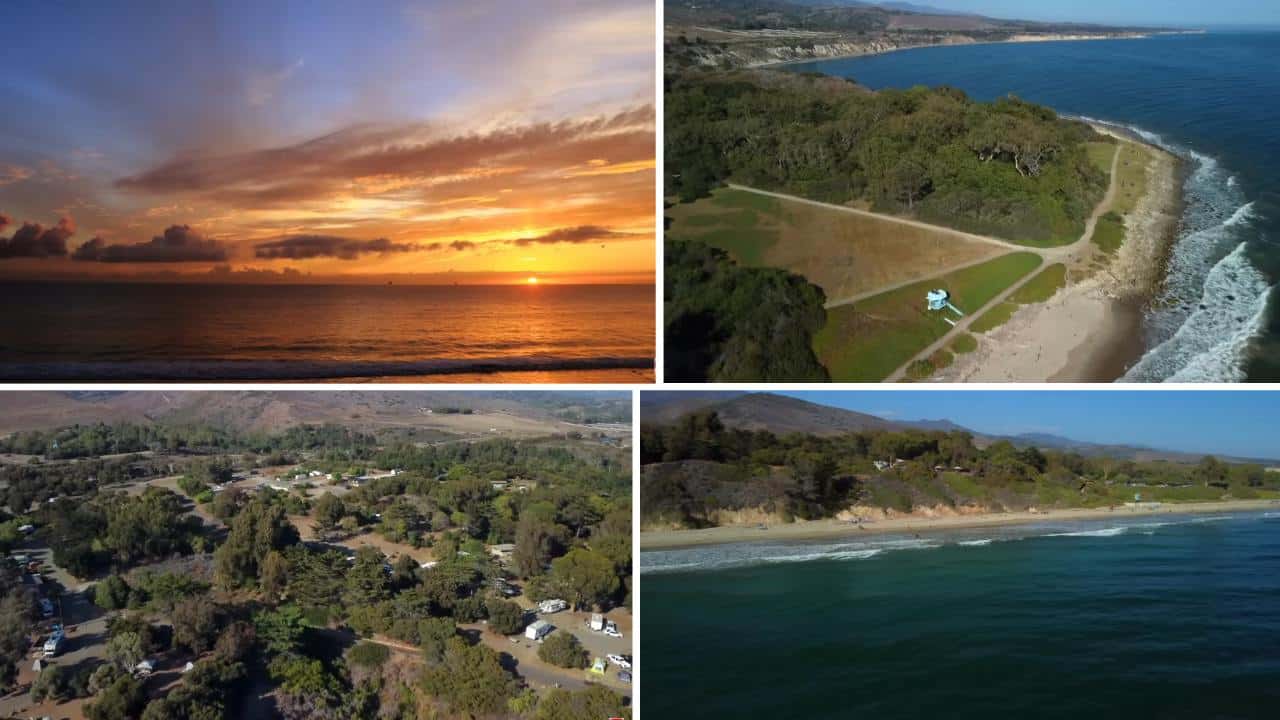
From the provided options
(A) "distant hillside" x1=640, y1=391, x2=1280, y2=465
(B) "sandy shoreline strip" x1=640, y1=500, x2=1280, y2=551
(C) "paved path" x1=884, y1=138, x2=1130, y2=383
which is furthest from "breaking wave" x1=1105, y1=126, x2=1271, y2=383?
(B) "sandy shoreline strip" x1=640, y1=500, x2=1280, y2=551

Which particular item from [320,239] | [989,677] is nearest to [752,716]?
[989,677]

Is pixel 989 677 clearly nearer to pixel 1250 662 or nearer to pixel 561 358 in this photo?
pixel 1250 662

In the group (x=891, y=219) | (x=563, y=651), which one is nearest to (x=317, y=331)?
(x=563, y=651)

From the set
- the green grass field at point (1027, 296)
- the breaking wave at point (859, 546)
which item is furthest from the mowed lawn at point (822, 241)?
the breaking wave at point (859, 546)

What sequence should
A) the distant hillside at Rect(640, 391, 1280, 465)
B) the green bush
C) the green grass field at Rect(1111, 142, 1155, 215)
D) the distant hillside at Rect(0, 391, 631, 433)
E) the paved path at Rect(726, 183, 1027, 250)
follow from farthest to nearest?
1. the green grass field at Rect(1111, 142, 1155, 215)
2. the paved path at Rect(726, 183, 1027, 250)
3. the distant hillside at Rect(640, 391, 1280, 465)
4. the distant hillside at Rect(0, 391, 631, 433)
5. the green bush

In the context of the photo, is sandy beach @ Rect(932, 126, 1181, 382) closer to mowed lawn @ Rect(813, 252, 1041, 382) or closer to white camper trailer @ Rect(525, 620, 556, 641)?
mowed lawn @ Rect(813, 252, 1041, 382)

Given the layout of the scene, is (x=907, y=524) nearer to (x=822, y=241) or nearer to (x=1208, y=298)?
(x=822, y=241)
